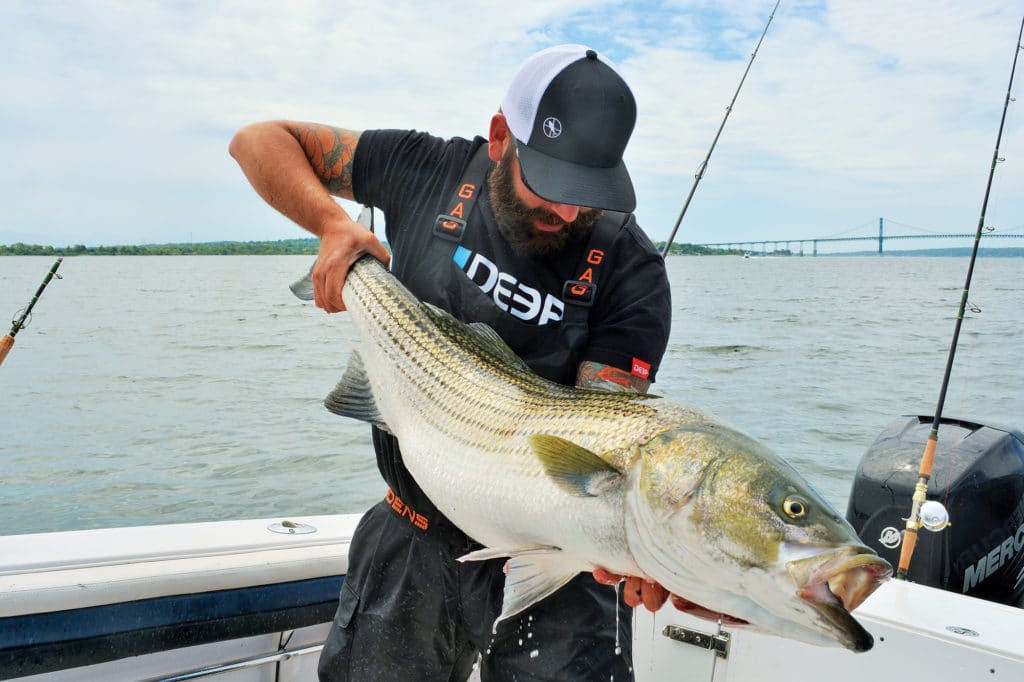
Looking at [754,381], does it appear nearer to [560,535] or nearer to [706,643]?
[706,643]

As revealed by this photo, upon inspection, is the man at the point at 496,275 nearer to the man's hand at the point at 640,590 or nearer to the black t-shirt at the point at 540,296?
the black t-shirt at the point at 540,296

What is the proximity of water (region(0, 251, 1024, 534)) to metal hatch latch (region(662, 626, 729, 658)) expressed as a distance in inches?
205

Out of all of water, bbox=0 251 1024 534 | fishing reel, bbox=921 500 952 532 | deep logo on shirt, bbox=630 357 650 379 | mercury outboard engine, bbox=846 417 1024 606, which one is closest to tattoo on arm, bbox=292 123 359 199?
deep logo on shirt, bbox=630 357 650 379

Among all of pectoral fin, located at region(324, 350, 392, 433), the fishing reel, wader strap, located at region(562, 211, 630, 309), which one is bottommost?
the fishing reel

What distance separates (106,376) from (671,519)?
14.5m

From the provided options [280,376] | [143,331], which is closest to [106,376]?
[280,376]

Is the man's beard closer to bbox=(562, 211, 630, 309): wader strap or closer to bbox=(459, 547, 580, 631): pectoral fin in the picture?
bbox=(562, 211, 630, 309): wader strap

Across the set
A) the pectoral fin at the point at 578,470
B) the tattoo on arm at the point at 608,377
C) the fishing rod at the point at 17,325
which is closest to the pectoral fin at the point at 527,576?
the pectoral fin at the point at 578,470

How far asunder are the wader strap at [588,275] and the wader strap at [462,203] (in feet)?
1.28

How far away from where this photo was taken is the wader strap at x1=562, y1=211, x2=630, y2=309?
251 centimetres

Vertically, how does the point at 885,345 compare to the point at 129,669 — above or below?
below

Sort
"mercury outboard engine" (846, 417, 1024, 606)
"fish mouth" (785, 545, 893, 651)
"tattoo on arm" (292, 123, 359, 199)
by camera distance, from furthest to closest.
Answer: "mercury outboard engine" (846, 417, 1024, 606)
"tattoo on arm" (292, 123, 359, 199)
"fish mouth" (785, 545, 893, 651)

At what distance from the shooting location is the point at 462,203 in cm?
262

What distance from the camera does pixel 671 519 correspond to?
1.79 meters
